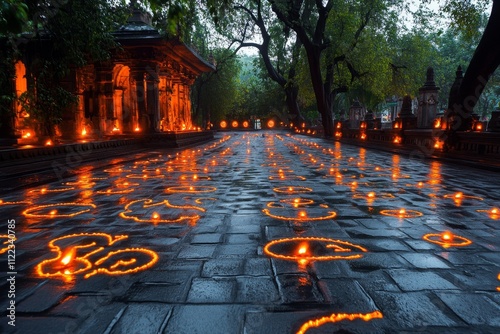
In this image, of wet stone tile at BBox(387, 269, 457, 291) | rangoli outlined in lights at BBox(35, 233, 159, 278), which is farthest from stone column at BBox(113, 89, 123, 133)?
wet stone tile at BBox(387, 269, 457, 291)

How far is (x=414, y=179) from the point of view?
789 cm

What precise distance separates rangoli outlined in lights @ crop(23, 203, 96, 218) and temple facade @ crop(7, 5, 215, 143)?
11.4 m

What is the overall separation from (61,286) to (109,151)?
11.5m

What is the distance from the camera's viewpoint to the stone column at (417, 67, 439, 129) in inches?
723

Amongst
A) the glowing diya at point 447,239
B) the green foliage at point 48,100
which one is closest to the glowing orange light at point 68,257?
the glowing diya at point 447,239

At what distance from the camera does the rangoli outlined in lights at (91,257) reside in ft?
9.48

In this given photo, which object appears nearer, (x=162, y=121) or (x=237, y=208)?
(x=237, y=208)

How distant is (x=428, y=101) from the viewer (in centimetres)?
1848

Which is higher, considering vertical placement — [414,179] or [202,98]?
[202,98]

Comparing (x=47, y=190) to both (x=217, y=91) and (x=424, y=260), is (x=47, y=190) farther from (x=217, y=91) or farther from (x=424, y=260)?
(x=217, y=91)

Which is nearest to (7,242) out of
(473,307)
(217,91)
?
(473,307)

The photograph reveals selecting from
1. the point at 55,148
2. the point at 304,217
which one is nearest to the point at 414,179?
the point at 304,217

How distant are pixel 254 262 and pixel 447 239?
6.93 ft

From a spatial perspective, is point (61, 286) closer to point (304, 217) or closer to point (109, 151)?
point (304, 217)
